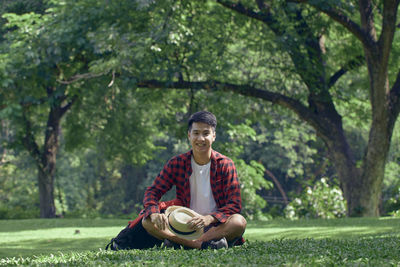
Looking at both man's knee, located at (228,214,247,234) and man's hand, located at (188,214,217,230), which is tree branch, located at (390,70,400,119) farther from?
man's hand, located at (188,214,217,230)

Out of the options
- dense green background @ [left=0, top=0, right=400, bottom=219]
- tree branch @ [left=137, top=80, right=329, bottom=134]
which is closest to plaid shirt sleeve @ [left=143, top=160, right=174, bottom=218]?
dense green background @ [left=0, top=0, right=400, bottom=219]

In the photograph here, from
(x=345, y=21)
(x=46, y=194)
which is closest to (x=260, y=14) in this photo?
(x=345, y=21)

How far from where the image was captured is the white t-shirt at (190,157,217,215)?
639cm

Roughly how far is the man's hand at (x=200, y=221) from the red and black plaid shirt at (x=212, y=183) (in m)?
0.15

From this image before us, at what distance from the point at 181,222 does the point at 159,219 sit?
9.6 inches

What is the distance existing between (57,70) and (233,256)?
13896 mm

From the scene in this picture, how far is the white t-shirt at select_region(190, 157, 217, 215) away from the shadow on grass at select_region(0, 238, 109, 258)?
3.01 m

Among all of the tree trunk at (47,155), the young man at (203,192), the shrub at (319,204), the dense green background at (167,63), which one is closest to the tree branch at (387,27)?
the dense green background at (167,63)

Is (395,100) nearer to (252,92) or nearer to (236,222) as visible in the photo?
(252,92)

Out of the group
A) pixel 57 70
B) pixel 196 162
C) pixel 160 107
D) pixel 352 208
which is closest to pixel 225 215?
pixel 196 162

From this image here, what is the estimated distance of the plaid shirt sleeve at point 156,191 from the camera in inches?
237

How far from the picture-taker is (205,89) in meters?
16.9

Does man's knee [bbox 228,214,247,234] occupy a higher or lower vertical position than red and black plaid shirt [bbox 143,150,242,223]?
lower

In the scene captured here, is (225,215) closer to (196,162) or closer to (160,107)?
(196,162)
